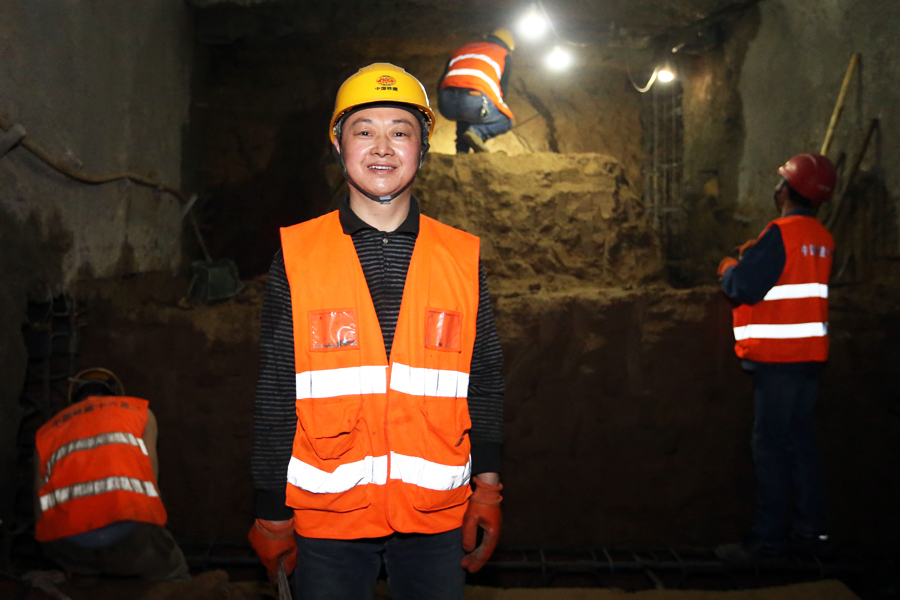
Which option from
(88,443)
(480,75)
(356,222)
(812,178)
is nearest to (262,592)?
(88,443)

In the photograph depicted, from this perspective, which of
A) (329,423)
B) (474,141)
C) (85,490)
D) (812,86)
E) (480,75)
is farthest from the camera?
(474,141)

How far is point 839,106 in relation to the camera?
4.13 metres

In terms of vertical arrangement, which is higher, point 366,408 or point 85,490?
point 366,408

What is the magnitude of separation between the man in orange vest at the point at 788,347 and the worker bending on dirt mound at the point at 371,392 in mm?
2199

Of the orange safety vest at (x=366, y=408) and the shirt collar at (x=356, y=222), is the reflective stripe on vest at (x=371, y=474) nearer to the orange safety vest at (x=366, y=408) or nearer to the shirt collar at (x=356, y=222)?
the orange safety vest at (x=366, y=408)

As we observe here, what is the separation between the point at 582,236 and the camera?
16.3 feet

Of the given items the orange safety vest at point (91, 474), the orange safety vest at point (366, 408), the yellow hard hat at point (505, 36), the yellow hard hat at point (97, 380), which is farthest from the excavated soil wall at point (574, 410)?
the yellow hard hat at point (505, 36)

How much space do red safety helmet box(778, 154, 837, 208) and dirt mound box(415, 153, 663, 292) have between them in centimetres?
163

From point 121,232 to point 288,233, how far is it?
10.6ft

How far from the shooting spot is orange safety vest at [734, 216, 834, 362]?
3299 mm

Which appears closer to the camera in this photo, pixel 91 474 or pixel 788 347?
pixel 91 474

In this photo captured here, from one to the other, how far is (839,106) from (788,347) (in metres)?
1.91

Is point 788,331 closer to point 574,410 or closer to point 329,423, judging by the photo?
point 574,410

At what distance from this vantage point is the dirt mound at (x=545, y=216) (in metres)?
4.91
